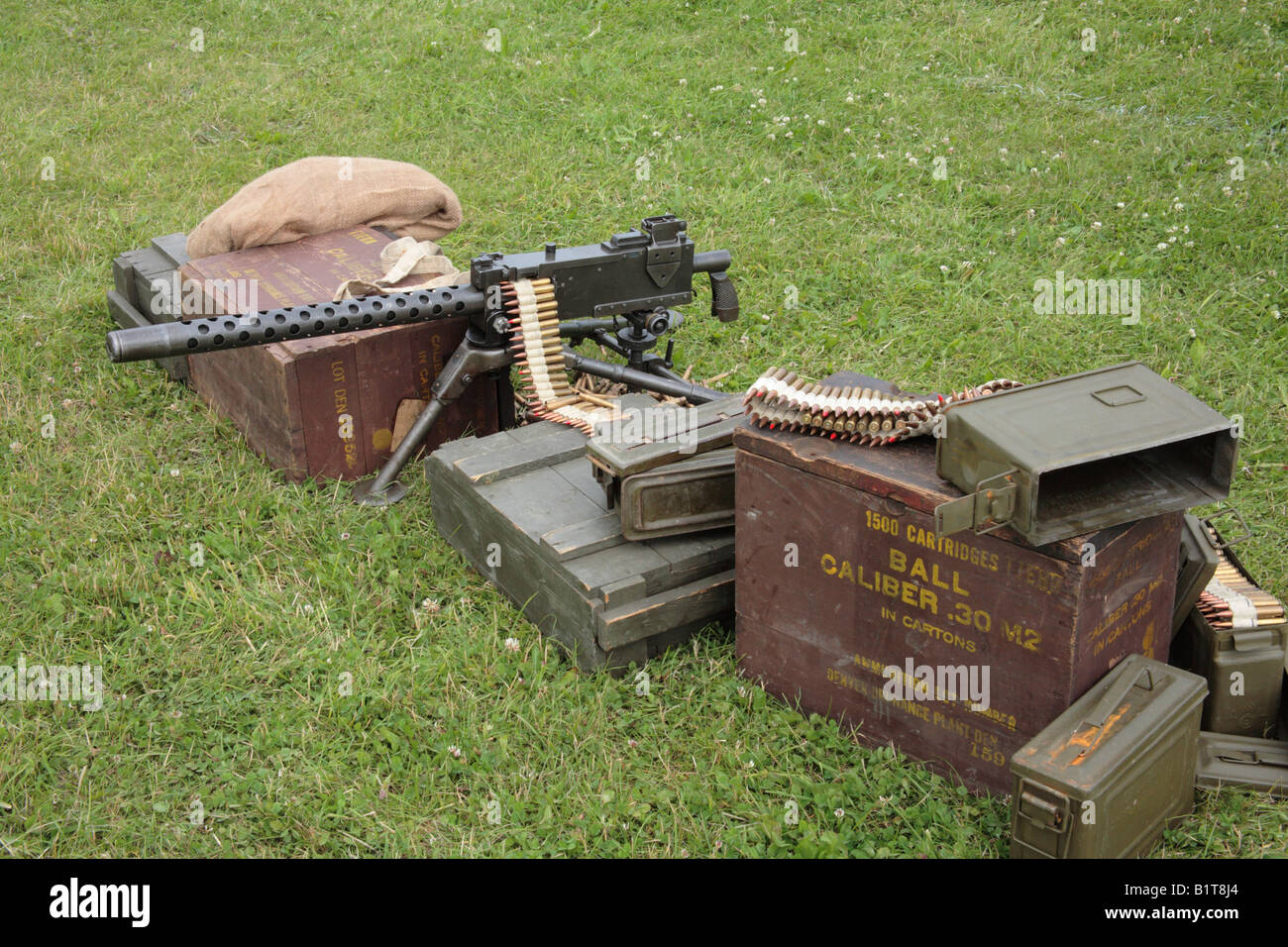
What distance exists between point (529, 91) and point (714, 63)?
1619mm

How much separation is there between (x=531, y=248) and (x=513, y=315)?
280cm

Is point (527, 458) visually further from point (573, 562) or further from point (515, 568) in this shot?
point (573, 562)

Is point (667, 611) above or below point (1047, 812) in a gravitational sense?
above

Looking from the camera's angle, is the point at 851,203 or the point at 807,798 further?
the point at 851,203

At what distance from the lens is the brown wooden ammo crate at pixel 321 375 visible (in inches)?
236

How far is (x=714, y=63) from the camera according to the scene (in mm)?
10984

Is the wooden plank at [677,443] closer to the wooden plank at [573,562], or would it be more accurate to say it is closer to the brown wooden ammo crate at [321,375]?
the wooden plank at [573,562]

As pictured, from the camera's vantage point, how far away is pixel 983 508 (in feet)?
11.8

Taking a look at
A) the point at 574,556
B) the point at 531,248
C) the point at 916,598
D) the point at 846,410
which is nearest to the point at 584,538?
the point at 574,556

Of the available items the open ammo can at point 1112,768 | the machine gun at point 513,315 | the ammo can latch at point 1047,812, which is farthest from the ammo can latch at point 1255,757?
the machine gun at point 513,315

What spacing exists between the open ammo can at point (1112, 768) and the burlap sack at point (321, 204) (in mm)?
4859

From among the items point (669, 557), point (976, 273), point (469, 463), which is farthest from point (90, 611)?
point (976, 273)

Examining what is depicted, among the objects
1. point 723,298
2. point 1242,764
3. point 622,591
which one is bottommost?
point 1242,764

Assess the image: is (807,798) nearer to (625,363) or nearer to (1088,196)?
(625,363)
